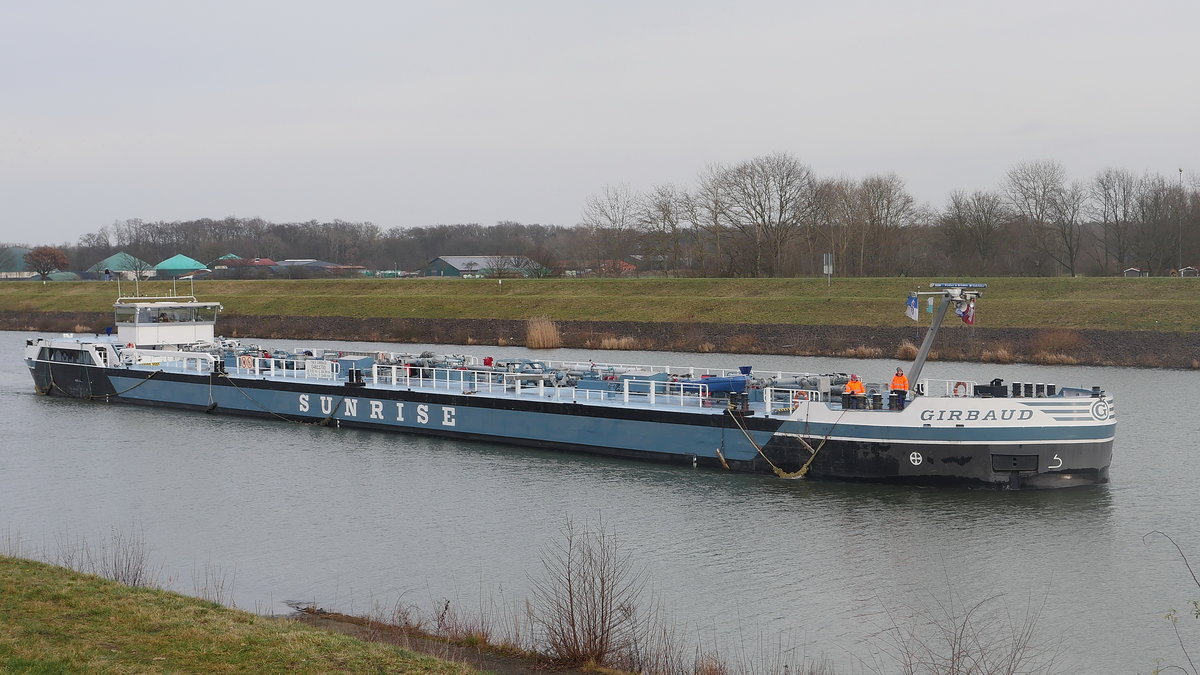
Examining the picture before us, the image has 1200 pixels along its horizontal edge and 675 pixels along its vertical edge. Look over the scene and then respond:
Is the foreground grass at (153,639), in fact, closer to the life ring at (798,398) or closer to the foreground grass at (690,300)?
the life ring at (798,398)

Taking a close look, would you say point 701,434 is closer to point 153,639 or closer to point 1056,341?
point 153,639

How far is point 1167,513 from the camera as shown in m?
22.8

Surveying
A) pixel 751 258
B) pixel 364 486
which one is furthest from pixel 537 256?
pixel 364 486

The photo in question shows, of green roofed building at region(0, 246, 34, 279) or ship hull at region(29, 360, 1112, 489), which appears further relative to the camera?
green roofed building at region(0, 246, 34, 279)

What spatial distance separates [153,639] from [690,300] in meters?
60.1

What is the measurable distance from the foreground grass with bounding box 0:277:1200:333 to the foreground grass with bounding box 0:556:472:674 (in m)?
50.2

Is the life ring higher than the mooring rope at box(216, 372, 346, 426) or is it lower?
higher

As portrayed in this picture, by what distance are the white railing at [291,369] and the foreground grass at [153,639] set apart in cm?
2208

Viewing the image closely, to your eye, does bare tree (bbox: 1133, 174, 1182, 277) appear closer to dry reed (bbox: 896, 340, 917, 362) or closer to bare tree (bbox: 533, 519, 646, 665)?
dry reed (bbox: 896, 340, 917, 362)

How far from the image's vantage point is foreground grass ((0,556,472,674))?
12.3 metres

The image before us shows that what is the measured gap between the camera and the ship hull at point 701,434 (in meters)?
23.8

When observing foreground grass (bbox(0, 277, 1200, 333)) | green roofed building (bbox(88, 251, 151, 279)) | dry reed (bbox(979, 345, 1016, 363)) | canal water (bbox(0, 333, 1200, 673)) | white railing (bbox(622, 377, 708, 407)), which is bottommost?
canal water (bbox(0, 333, 1200, 673))

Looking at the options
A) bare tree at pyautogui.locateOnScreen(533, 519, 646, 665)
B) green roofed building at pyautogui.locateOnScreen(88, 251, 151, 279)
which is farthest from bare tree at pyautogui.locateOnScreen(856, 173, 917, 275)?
green roofed building at pyautogui.locateOnScreen(88, 251, 151, 279)

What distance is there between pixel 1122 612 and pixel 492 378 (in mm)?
21969
